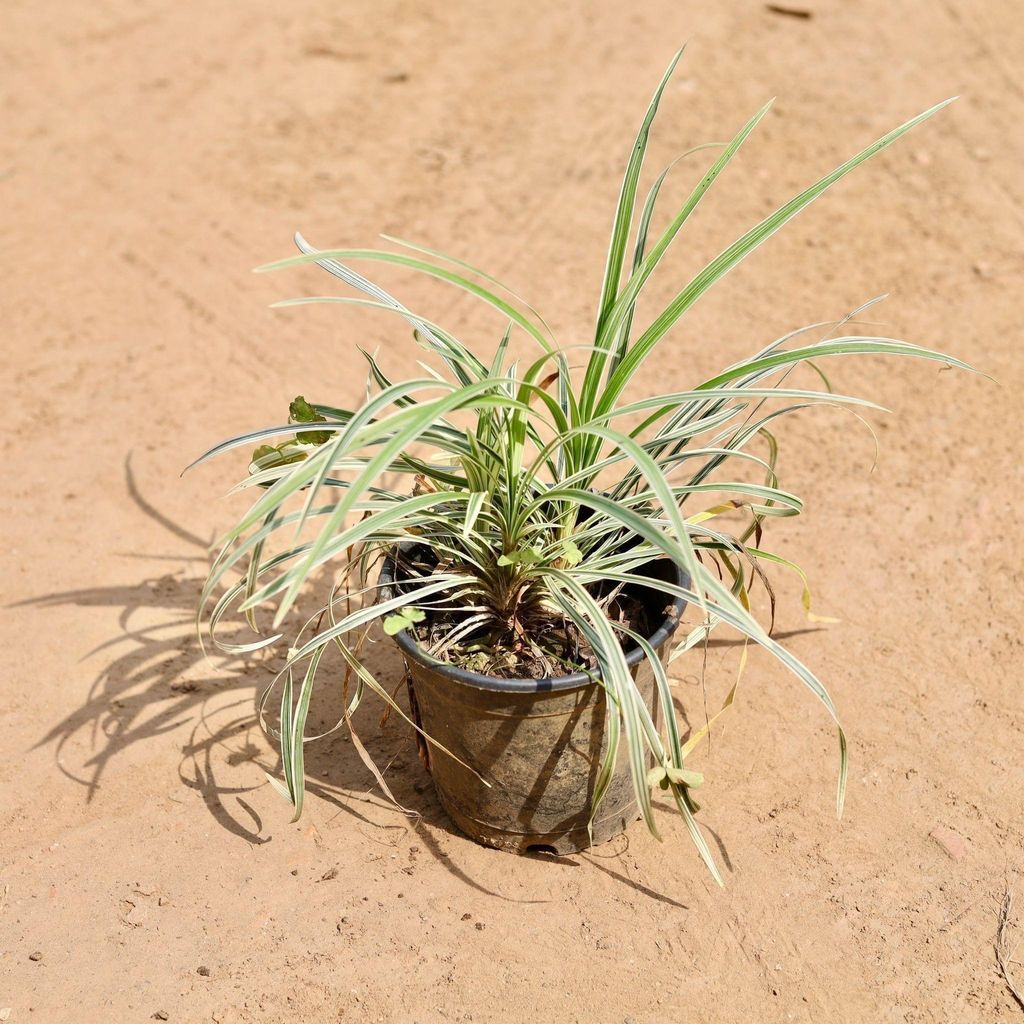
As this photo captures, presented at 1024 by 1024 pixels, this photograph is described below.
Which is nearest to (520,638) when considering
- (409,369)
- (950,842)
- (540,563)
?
(540,563)

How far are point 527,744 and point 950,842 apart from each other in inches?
34.5

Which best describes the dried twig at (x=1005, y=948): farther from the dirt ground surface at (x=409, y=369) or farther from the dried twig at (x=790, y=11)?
the dried twig at (x=790, y=11)

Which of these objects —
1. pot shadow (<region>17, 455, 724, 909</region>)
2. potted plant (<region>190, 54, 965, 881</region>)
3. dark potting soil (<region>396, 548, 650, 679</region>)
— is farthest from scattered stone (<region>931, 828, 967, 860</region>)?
dark potting soil (<region>396, 548, 650, 679</region>)

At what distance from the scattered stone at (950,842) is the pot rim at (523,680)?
0.71 metres

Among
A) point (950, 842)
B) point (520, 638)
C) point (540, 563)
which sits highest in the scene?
point (540, 563)

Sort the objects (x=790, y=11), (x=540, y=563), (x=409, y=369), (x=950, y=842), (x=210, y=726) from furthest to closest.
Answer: (x=790, y=11) → (x=409, y=369) → (x=210, y=726) → (x=950, y=842) → (x=540, y=563)

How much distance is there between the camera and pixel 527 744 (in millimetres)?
1897

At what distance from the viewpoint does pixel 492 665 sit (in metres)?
2.00

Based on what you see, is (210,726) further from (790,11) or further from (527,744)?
(790,11)

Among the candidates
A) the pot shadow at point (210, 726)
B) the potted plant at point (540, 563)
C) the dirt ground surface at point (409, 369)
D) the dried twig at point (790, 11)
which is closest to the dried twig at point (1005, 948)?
the dirt ground surface at point (409, 369)

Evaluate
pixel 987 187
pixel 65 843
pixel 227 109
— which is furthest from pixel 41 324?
pixel 987 187

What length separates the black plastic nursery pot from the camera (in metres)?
1.84

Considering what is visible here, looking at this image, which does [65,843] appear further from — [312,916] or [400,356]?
[400,356]

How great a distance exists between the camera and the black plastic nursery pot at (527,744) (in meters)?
1.84
